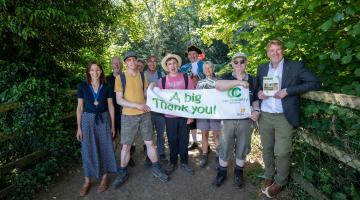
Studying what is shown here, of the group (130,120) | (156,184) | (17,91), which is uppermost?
(17,91)

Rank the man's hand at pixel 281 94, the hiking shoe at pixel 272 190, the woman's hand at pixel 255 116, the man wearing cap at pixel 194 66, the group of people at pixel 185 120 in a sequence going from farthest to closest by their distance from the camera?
the man wearing cap at pixel 194 66 < the woman's hand at pixel 255 116 < the hiking shoe at pixel 272 190 < the group of people at pixel 185 120 < the man's hand at pixel 281 94

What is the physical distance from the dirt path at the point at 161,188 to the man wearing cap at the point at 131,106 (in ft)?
0.72

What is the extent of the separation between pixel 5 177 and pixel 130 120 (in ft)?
7.15

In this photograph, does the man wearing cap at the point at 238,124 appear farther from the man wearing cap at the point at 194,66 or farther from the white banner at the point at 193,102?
the man wearing cap at the point at 194,66

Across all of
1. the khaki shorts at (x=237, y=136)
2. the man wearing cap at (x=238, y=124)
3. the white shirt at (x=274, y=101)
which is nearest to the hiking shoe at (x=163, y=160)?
the man wearing cap at (x=238, y=124)

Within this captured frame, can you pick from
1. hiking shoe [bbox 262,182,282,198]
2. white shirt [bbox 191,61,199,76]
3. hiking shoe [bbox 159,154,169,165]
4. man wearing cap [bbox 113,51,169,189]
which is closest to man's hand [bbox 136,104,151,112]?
man wearing cap [bbox 113,51,169,189]

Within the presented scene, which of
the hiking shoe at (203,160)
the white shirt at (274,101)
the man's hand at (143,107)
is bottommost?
the hiking shoe at (203,160)

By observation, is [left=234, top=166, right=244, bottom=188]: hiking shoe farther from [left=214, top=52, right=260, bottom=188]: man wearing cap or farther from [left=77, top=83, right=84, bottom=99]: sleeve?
[left=77, top=83, right=84, bottom=99]: sleeve

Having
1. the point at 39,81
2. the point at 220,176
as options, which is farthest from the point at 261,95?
the point at 39,81

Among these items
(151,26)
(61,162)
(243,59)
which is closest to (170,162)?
(61,162)

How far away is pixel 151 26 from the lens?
975 inches

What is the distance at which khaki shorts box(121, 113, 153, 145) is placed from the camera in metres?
5.41

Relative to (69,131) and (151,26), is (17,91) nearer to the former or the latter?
(69,131)

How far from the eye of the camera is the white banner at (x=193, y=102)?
528 centimetres
